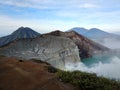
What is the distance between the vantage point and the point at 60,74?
13.6 metres

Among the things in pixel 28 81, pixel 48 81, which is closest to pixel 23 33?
pixel 28 81

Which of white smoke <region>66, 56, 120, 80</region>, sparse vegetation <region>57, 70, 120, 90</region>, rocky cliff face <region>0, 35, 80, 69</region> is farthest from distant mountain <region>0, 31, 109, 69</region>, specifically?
sparse vegetation <region>57, 70, 120, 90</region>

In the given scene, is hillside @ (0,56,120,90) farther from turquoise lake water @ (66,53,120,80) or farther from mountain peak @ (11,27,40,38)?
mountain peak @ (11,27,40,38)

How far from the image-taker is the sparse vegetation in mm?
12099

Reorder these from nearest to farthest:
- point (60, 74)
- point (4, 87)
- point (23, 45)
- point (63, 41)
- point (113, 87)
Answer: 1. point (4, 87)
2. point (113, 87)
3. point (60, 74)
4. point (23, 45)
5. point (63, 41)

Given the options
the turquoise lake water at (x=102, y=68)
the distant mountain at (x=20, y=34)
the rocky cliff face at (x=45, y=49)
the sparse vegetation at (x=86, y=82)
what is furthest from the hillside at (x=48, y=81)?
the distant mountain at (x=20, y=34)

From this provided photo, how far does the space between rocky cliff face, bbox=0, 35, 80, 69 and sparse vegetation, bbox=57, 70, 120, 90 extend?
148 feet

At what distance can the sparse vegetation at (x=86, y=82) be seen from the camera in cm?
1210

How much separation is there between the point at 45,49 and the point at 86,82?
50.0 metres

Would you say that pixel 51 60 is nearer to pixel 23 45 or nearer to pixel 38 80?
pixel 23 45

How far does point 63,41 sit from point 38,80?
55265 millimetres

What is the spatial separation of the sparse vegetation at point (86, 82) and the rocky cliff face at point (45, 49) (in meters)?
45.1

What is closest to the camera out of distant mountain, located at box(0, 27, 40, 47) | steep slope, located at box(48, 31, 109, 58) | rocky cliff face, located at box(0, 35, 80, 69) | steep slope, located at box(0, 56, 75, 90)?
steep slope, located at box(0, 56, 75, 90)

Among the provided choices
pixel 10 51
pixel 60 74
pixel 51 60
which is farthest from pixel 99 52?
pixel 60 74
